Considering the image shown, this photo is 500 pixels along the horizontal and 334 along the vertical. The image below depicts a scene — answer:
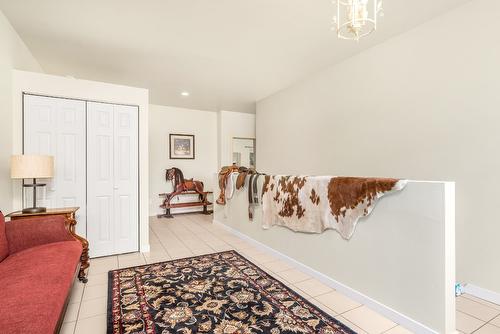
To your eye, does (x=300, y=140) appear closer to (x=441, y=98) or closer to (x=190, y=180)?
(x=441, y=98)

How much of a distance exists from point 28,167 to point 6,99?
870mm

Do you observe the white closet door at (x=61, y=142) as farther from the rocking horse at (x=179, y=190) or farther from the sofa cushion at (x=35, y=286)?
the rocking horse at (x=179, y=190)

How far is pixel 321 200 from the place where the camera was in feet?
8.00

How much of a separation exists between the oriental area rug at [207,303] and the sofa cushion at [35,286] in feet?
1.77

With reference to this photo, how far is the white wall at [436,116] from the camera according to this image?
2238mm

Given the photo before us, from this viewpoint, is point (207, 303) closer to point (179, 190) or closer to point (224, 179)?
point (224, 179)

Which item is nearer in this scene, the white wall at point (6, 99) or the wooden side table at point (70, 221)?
the wooden side table at point (70, 221)

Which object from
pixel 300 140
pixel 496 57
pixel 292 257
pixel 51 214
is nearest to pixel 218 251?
pixel 292 257

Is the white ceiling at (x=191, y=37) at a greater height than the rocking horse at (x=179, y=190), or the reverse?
the white ceiling at (x=191, y=37)

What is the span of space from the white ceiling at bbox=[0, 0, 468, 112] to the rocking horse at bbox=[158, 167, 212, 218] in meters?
2.23

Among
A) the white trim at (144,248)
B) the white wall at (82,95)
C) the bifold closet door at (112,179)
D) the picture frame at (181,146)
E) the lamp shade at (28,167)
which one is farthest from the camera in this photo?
the picture frame at (181,146)

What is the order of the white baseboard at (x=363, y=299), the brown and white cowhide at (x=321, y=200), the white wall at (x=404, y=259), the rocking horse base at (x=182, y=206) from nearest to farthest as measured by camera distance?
the white wall at (x=404, y=259) → the white baseboard at (x=363, y=299) → the brown and white cowhide at (x=321, y=200) → the rocking horse base at (x=182, y=206)

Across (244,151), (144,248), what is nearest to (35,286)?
(144,248)

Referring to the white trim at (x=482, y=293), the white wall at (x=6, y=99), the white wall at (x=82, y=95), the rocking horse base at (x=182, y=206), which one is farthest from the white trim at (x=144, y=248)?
the white trim at (x=482, y=293)
